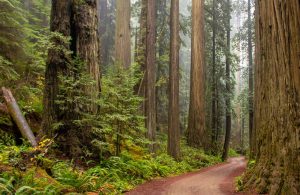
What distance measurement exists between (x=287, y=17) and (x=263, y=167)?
306 cm

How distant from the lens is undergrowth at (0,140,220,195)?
4.59 metres

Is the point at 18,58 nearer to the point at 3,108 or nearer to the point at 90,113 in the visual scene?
the point at 3,108

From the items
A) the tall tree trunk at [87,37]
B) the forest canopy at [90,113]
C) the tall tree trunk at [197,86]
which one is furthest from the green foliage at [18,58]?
the tall tree trunk at [197,86]

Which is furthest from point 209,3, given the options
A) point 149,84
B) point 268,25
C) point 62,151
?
point 62,151

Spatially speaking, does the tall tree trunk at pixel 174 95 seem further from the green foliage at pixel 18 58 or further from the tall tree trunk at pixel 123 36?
the green foliage at pixel 18 58

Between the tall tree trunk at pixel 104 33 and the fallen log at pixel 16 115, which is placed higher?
the tall tree trunk at pixel 104 33

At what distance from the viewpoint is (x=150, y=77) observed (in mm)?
12664

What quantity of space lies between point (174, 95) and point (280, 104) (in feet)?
27.3

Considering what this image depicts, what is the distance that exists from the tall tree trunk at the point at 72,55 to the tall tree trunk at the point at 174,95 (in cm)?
622

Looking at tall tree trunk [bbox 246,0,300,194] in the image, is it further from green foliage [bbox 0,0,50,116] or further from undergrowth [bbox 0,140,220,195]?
green foliage [bbox 0,0,50,116]

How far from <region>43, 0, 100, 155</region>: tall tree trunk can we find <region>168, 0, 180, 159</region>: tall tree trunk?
6.22 meters

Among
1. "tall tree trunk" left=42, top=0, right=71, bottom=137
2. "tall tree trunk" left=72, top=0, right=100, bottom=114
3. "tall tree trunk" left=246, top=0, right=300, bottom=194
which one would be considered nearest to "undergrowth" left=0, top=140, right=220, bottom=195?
"tall tree trunk" left=42, top=0, right=71, bottom=137

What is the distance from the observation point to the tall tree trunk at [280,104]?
5.35 m

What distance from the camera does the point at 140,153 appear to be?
10828 millimetres
